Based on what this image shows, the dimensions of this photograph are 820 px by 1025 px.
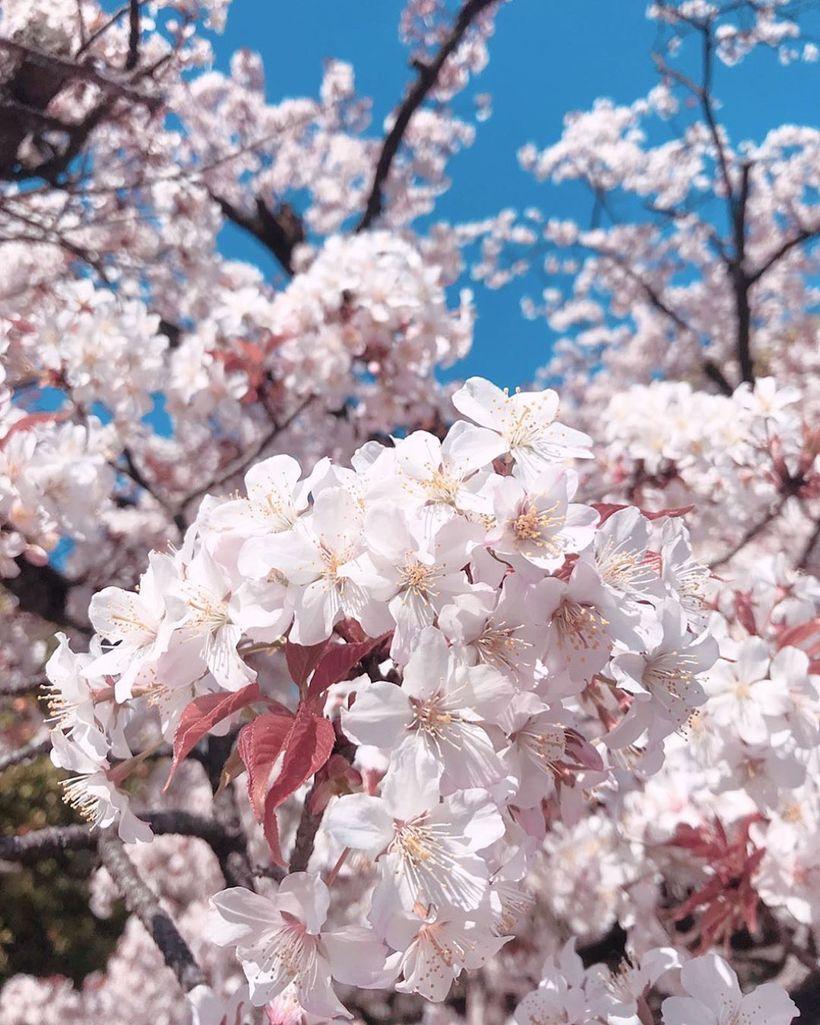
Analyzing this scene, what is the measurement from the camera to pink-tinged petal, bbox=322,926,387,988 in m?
0.88

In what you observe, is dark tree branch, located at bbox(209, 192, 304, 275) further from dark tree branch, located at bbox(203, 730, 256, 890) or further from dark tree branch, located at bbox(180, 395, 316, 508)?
dark tree branch, located at bbox(203, 730, 256, 890)

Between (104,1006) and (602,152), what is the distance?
11.0 metres

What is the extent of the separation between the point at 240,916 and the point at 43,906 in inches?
274

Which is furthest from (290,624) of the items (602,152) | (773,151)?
(602,152)

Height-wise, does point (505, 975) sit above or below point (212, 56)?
below

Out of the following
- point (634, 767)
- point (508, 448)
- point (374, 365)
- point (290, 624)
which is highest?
point (374, 365)

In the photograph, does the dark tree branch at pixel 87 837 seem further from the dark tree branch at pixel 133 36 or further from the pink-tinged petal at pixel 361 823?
the dark tree branch at pixel 133 36

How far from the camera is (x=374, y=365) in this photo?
3.41 meters

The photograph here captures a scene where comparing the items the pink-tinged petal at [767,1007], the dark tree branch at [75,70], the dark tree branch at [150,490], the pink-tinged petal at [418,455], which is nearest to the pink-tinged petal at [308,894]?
the pink-tinged petal at [418,455]

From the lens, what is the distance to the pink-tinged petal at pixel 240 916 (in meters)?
0.89

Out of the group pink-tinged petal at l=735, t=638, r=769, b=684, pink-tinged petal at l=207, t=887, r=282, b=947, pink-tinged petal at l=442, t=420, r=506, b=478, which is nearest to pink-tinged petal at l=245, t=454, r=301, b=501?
pink-tinged petal at l=442, t=420, r=506, b=478

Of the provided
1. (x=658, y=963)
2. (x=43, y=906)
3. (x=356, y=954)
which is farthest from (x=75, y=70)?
(x=43, y=906)

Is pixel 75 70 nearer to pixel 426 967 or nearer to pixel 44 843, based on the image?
pixel 44 843

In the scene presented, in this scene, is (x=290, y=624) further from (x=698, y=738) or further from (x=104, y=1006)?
(x=104, y=1006)
